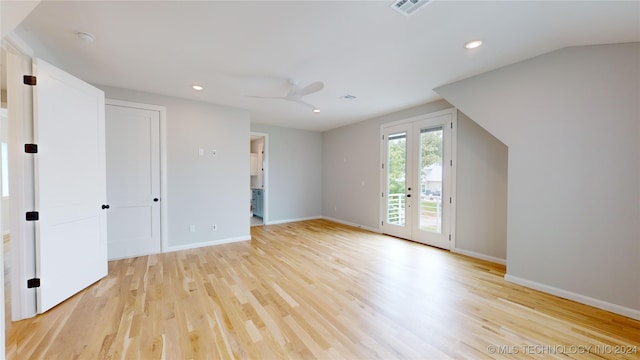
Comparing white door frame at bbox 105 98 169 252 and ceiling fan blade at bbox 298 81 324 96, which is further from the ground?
ceiling fan blade at bbox 298 81 324 96

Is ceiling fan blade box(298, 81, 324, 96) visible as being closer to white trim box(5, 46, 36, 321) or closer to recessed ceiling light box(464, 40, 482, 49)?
recessed ceiling light box(464, 40, 482, 49)

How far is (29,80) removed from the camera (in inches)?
90.7

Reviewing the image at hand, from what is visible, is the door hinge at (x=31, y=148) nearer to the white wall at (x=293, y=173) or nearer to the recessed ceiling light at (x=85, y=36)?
the recessed ceiling light at (x=85, y=36)

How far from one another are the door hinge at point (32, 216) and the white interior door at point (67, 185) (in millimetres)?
28

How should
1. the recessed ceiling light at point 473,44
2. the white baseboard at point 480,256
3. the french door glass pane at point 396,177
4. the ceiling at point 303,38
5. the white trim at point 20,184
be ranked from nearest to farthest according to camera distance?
the ceiling at point 303,38 < the white trim at point 20,184 < the recessed ceiling light at point 473,44 < the white baseboard at point 480,256 < the french door glass pane at point 396,177

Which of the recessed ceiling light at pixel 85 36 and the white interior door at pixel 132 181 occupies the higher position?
the recessed ceiling light at pixel 85 36

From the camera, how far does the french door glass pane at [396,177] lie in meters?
5.04

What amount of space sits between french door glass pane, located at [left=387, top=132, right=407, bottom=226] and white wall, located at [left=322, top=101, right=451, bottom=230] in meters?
0.30

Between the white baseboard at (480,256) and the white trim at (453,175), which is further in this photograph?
the white trim at (453,175)

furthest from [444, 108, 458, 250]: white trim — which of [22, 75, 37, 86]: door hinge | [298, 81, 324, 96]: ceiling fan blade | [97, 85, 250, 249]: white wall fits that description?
[22, 75, 37, 86]: door hinge

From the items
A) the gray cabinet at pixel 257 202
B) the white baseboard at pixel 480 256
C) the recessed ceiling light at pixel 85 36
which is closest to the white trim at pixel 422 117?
the white baseboard at pixel 480 256

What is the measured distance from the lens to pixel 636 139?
2.29m

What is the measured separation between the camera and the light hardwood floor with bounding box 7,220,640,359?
191 cm

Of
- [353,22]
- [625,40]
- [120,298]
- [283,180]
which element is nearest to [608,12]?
[625,40]
